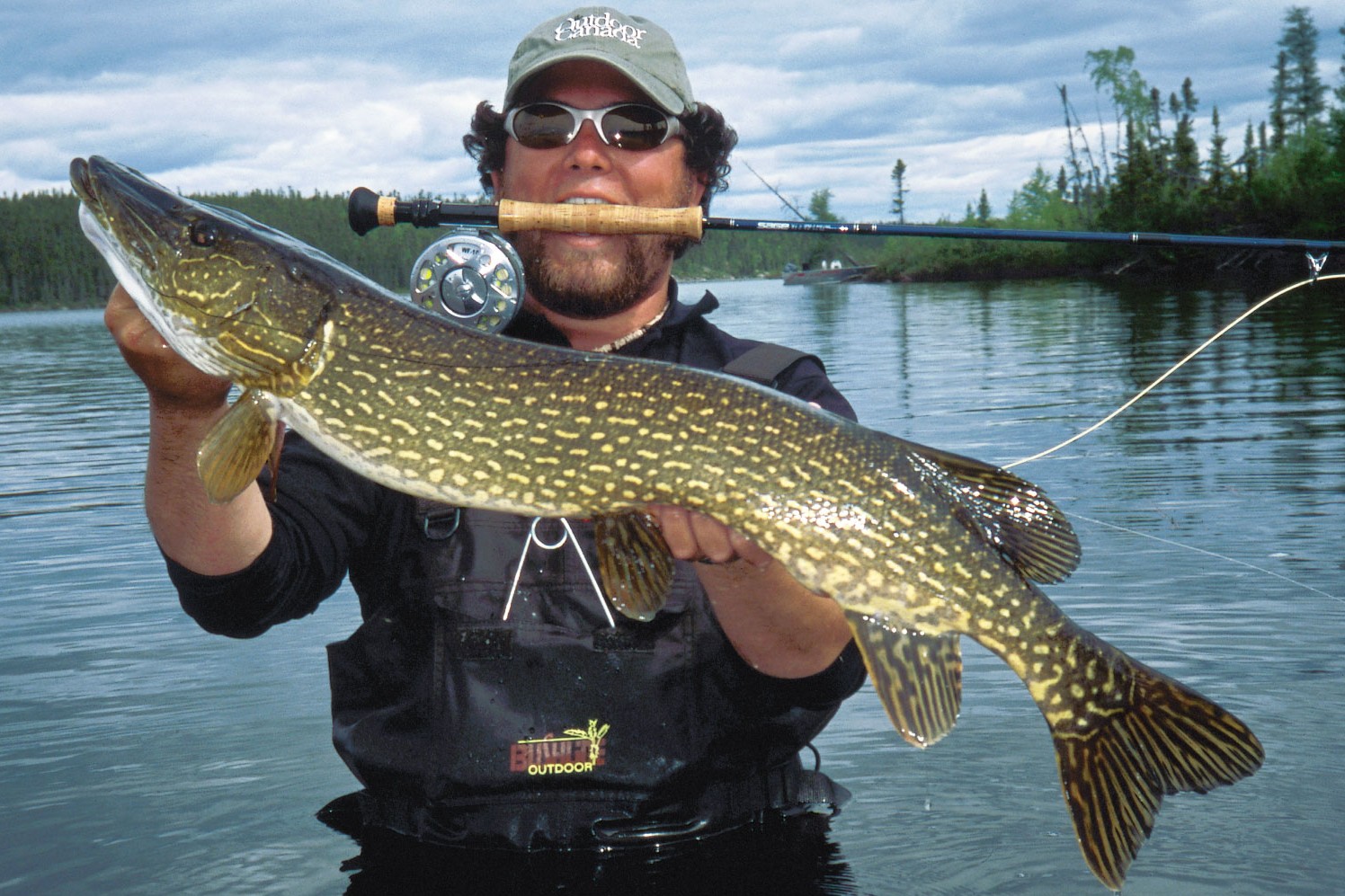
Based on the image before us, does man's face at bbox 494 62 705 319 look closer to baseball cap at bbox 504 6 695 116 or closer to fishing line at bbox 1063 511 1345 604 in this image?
baseball cap at bbox 504 6 695 116

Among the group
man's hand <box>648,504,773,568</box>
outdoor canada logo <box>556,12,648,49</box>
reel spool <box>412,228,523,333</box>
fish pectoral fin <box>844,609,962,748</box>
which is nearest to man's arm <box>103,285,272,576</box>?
reel spool <box>412,228,523,333</box>

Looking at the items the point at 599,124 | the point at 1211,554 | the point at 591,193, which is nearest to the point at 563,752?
the point at 591,193

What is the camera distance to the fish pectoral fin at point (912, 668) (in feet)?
8.61

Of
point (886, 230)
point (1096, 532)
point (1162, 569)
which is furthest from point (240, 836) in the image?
point (1096, 532)

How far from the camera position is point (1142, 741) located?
8.61 ft

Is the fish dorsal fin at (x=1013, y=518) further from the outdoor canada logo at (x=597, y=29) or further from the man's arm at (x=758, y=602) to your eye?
the outdoor canada logo at (x=597, y=29)

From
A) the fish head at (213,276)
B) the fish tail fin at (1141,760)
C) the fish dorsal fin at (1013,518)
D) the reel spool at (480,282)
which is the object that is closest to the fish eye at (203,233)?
the fish head at (213,276)

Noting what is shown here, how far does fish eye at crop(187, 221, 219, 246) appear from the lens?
2.71m

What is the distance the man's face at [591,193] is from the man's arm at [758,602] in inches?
41.3

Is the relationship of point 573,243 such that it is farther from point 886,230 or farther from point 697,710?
point 886,230

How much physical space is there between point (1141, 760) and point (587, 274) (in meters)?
2.05

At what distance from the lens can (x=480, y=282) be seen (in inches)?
133

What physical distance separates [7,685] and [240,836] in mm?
2329

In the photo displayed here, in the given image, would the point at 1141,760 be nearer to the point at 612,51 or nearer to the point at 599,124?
the point at 599,124
